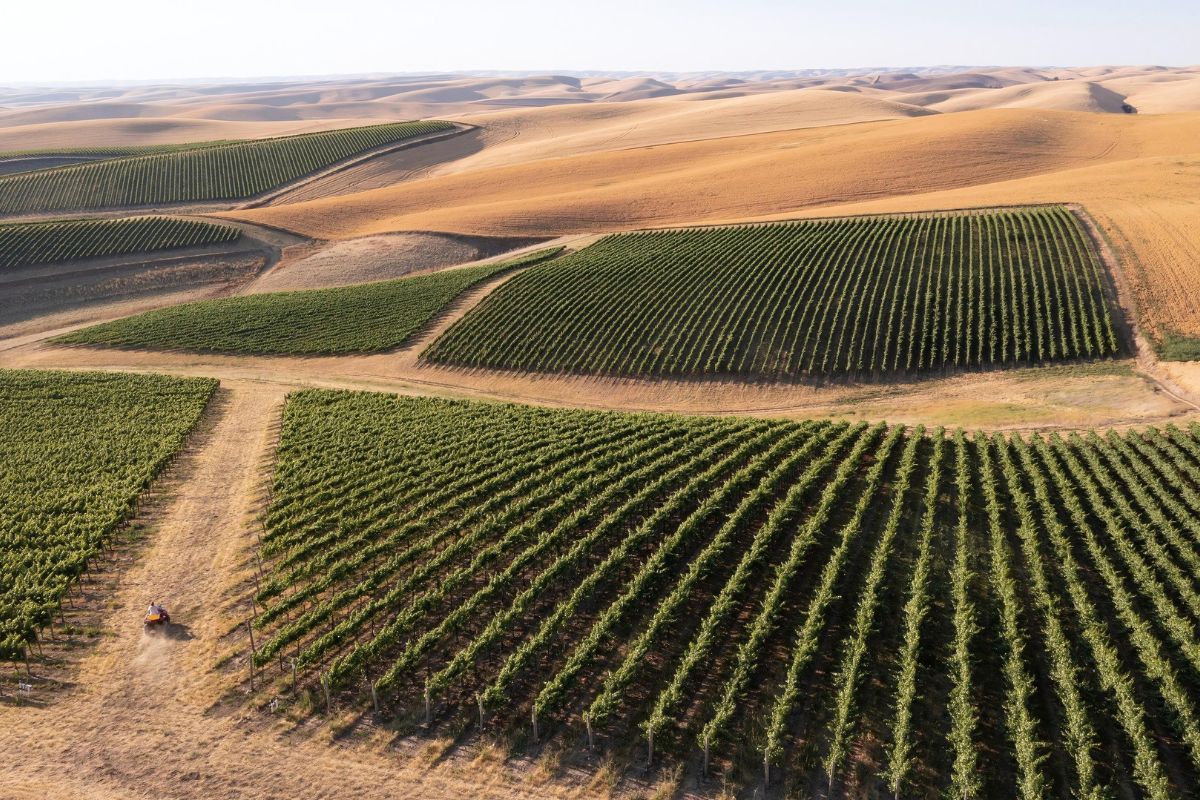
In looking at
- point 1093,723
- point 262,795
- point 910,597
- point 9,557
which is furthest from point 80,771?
point 1093,723

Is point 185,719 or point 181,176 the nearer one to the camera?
point 185,719

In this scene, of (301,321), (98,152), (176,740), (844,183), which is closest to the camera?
(176,740)

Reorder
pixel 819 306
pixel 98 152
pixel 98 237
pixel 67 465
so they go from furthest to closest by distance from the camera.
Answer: pixel 98 152 < pixel 98 237 < pixel 819 306 < pixel 67 465

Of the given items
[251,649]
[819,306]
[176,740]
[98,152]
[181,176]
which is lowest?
[176,740]

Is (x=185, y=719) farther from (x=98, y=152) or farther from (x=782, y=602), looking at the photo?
(x=98, y=152)

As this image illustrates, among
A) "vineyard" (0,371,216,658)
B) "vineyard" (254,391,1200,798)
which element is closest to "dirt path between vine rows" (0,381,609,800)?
"vineyard" (254,391,1200,798)

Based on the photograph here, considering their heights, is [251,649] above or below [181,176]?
below

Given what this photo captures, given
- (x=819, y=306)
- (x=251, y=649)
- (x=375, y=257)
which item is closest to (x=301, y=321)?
(x=375, y=257)

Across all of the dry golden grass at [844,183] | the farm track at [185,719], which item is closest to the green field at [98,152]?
the dry golden grass at [844,183]

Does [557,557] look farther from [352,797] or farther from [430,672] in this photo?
[352,797]
